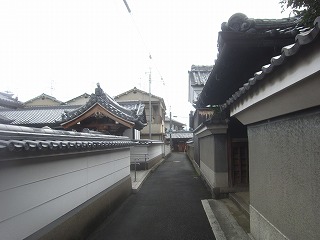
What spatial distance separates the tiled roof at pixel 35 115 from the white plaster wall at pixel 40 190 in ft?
78.7

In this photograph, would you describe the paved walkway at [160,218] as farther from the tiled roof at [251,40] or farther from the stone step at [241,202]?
the tiled roof at [251,40]

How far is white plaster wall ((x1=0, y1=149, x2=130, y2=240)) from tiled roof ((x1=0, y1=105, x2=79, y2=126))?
78.7ft

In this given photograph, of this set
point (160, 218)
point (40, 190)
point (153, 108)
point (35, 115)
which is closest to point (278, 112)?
point (40, 190)

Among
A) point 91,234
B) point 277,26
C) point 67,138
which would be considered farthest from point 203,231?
point 277,26

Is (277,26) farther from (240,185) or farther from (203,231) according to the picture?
(240,185)

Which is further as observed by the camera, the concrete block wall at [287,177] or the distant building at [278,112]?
the concrete block wall at [287,177]

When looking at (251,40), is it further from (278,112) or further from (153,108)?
(153,108)

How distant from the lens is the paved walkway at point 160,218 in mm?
7781

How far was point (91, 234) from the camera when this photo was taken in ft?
25.4

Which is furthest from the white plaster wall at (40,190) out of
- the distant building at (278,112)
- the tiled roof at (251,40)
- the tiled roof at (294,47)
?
the tiled roof at (251,40)

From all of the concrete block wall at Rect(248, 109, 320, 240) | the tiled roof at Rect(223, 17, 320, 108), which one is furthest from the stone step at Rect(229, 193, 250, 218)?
the tiled roof at Rect(223, 17, 320, 108)

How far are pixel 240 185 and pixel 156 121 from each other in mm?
35486

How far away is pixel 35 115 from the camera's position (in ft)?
110

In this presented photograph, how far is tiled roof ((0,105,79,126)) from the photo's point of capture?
31469 mm
